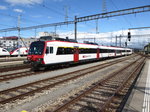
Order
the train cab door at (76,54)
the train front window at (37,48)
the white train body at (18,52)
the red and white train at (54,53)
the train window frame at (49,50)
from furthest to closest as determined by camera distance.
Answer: the white train body at (18,52)
the train cab door at (76,54)
the train window frame at (49,50)
the train front window at (37,48)
the red and white train at (54,53)

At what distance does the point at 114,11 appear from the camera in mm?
18594

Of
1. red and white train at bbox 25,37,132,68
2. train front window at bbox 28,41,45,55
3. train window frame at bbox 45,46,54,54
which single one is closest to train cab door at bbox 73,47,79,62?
red and white train at bbox 25,37,132,68

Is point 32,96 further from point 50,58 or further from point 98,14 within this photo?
point 98,14

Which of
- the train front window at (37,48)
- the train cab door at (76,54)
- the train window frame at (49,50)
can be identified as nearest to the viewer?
the train front window at (37,48)

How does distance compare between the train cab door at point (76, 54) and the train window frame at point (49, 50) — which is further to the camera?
the train cab door at point (76, 54)

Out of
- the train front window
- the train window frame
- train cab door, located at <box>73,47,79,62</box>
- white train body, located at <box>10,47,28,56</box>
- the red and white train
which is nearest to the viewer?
the red and white train

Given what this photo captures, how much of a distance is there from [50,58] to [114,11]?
11.7 m

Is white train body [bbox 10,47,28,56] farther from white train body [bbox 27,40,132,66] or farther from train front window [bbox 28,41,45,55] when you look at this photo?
train front window [bbox 28,41,45,55]

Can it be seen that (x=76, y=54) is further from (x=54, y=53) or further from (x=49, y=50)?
(x=49, y=50)

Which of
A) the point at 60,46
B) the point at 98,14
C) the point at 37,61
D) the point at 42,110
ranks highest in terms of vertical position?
the point at 98,14

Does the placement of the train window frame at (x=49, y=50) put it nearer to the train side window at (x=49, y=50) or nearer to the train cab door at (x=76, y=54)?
the train side window at (x=49, y=50)

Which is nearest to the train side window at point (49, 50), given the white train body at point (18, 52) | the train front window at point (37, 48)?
the train front window at point (37, 48)

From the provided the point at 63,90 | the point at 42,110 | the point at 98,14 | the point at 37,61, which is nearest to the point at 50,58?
the point at 37,61

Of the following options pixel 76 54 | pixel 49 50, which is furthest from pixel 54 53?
pixel 76 54
